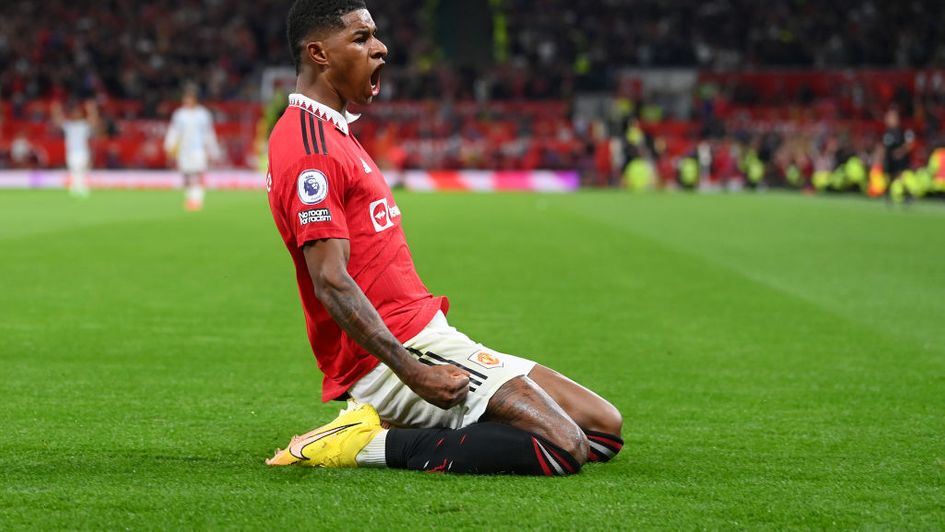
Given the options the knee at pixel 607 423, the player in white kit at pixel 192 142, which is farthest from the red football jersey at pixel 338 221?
the player in white kit at pixel 192 142

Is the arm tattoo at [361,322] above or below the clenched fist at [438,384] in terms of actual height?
above

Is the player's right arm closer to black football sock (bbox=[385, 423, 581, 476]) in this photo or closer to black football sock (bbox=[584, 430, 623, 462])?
black football sock (bbox=[385, 423, 581, 476])

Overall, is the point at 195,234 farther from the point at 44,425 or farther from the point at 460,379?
the point at 460,379

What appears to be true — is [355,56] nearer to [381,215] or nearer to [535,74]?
[381,215]

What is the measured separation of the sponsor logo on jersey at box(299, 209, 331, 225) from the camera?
444 centimetres

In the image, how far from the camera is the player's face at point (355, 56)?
4695mm

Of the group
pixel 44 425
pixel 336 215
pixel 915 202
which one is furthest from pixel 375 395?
pixel 915 202

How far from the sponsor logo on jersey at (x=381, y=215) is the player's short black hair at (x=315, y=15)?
0.64 meters

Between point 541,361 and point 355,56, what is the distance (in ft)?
11.4

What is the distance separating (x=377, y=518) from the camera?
13.1 feet

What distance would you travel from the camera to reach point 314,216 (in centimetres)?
444

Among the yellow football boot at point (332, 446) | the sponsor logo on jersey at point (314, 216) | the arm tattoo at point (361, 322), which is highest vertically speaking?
the sponsor logo on jersey at point (314, 216)

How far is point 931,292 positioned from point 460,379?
8489 mm

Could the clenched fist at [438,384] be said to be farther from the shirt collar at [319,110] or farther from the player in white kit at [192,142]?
the player in white kit at [192,142]
